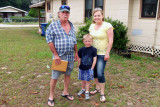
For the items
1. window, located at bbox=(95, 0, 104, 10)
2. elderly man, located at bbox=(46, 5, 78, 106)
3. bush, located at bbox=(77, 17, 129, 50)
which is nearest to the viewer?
elderly man, located at bbox=(46, 5, 78, 106)

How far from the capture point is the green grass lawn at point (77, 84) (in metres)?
3.40

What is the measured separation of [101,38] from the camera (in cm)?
319

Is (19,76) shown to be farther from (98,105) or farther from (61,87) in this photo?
(98,105)

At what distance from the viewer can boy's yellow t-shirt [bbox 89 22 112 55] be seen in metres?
3.14

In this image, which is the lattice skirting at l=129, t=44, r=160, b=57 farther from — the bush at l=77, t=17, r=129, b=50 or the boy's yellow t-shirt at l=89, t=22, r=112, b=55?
the boy's yellow t-shirt at l=89, t=22, r=112, b=55

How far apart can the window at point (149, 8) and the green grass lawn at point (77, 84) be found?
1863 mm

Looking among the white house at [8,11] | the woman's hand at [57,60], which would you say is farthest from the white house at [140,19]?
the white house at [8,11]

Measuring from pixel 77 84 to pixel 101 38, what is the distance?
5.09ft

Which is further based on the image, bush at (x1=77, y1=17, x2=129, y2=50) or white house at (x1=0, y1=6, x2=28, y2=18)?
white house at (x1=0, y1=6, x2=28, y2=18)

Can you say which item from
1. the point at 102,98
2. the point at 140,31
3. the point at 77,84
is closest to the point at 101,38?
the point at 102,98

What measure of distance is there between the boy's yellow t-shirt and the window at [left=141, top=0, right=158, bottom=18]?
175 inches

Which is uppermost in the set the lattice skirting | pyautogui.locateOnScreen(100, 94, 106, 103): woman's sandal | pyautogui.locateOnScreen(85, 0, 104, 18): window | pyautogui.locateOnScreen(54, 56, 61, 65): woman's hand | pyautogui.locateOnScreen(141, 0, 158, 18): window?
pyautogui.locateOnScreen(85, 0, 104, 18): window

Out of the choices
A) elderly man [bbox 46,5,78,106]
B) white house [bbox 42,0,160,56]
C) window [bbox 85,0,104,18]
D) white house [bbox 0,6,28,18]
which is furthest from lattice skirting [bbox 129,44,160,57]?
white house [bbox 0,6,28,18]

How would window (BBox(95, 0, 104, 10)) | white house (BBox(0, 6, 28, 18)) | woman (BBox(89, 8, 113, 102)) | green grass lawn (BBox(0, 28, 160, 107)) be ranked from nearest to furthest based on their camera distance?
1. woman (BBox(89, 8, 113, 102))
2. green grass lawn (BBox(0, 28, 160, 107))
3. window (BBox(95, 0, 104, 10))
4. white house (BBox(0, 6, 28, 18))
